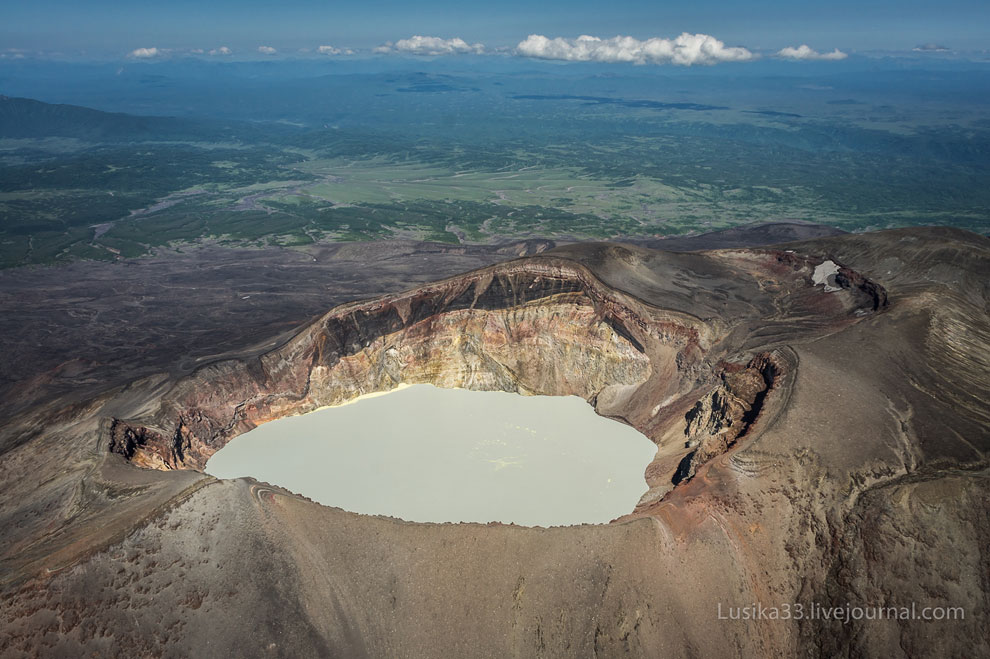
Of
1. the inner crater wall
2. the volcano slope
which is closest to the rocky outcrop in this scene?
the volcano slope

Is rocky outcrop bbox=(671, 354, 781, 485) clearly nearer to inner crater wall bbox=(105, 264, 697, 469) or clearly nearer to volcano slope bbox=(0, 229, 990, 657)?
volcano slope bbox=(0, 229, 990, 657)

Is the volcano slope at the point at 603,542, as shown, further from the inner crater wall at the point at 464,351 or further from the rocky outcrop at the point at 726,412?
the inner crater wall at the point at 464,351

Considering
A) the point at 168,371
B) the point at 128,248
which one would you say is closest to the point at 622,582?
the point at 168,371

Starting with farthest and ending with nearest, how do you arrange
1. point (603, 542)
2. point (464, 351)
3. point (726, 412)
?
point (464, 351) → point (726, 412) → point (603, 542)

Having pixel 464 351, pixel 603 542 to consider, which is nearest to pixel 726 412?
pixel 603 542

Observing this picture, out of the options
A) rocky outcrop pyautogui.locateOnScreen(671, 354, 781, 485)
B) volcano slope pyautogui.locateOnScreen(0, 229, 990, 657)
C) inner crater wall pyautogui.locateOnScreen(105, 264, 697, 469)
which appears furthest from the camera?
inner crater wall pyautogui.locateOnScreen(105, 264, 697, 469)

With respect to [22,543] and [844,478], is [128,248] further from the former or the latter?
[844,478]

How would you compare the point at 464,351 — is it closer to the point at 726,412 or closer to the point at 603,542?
the point at 726,412

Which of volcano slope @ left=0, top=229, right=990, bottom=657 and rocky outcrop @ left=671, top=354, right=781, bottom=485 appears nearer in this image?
volcano slope @ left=0, top=229, right=990, bottom=657

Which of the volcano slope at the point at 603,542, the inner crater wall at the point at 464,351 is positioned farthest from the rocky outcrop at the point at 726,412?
the inner crater wall at the point at 464,351
